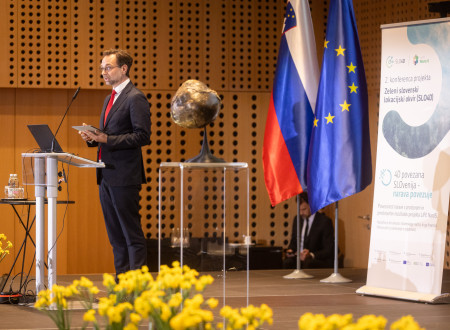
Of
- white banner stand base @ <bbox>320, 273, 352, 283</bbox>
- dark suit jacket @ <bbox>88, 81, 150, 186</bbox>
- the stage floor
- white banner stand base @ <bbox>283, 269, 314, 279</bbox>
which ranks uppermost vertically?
dark suit jacket @ <bbox>88, 81, 150, 186</bbox>

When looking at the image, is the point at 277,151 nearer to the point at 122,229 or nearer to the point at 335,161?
the point at 335,161

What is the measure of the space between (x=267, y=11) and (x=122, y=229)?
4.96 meters

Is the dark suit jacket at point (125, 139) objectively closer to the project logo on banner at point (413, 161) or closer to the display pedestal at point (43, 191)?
the display pedestal at point (43, 191)

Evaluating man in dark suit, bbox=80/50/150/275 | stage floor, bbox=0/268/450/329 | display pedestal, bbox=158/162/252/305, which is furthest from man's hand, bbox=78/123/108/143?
stage floor, bbox=0/268/450/329

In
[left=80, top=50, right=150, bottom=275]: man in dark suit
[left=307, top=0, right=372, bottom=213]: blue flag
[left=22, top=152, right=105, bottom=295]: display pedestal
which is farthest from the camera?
[left=307, top=0, right=372, bottom=213]: blue flag

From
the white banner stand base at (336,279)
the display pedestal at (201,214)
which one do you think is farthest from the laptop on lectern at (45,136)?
the white banner stand base at (336,279)

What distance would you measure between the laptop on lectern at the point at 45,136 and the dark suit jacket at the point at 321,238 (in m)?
3.99

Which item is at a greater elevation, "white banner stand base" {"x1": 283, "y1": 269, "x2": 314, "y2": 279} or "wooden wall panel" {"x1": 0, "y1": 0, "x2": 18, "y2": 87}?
"wooden wall panel" {"x1": 0, "y1": 0, "x2": 18, "y2": 87}

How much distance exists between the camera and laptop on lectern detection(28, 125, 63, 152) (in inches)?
182

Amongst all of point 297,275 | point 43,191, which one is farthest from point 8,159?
point 43,191

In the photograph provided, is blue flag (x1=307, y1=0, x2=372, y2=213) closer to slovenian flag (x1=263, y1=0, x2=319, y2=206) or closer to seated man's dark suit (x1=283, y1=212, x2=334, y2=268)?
slovenian flag (x1=263, y1=0, x2=319, y2=206)

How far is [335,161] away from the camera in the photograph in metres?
6.48

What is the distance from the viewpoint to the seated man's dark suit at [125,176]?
16.3 feet

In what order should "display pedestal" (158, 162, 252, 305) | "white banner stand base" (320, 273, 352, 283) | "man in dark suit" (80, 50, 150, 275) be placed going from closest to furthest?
1. "display pedestal" (158, 162, 252, 305)
2. "man in dark suit" (80, 50, 150, 275)
3. "white banner stand base" (320, 273, 352, 283)
